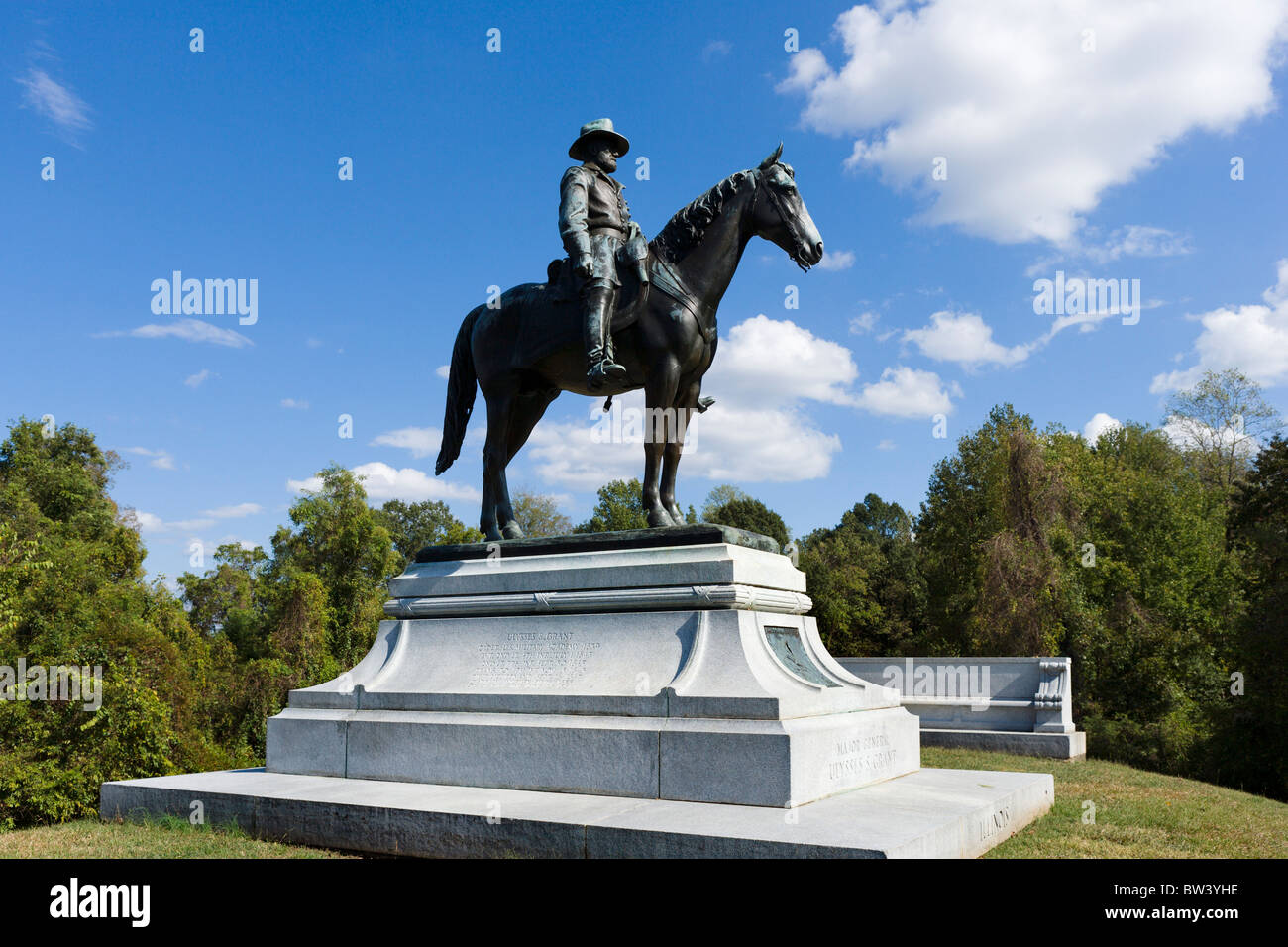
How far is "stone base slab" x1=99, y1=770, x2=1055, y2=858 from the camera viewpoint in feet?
18.5

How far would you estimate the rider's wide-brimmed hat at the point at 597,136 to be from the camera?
31.6ft

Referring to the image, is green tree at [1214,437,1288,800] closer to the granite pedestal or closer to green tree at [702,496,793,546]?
the granite pedestal

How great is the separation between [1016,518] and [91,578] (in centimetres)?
2905

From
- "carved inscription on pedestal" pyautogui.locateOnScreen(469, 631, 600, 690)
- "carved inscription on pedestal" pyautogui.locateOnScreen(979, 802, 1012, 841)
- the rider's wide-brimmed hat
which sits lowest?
"carved inscription on pedestal" pyautogui.locateOnScreen(979, 802, 1012, 841)

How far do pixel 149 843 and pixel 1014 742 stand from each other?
14.4 m

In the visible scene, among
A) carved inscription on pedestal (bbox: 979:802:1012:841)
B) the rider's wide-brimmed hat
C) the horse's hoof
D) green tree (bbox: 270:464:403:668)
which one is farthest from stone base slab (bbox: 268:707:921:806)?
green tree (bbox: 270:464:403:668)

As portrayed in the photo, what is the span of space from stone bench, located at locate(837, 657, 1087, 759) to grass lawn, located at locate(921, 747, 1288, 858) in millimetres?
3470

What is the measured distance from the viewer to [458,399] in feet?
34.9

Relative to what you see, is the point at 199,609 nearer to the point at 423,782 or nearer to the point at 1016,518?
the point at 1016,518

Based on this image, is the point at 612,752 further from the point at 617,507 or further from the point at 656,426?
the point at 617,507

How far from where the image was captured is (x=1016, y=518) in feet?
116

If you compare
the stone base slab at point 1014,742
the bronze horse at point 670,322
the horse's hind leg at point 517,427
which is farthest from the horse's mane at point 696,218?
the stone base slab at point 1014,742

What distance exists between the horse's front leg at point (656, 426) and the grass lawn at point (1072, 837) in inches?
152

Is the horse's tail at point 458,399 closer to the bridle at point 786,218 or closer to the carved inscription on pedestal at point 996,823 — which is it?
the bridle at point 786,218
